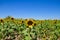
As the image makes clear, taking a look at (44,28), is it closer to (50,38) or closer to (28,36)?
(50,38)

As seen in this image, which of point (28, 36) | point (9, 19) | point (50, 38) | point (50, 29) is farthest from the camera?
point (50, 29)

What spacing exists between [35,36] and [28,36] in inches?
9.4

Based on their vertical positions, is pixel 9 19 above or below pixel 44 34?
above

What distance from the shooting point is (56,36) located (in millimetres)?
9289

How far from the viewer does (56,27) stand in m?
9.96

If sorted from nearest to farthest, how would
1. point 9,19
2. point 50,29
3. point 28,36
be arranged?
1. point 28,36
2. point 9,19
3. point 50,29

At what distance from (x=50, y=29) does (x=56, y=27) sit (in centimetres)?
55

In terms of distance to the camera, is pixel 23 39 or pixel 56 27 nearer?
pixel 23 39

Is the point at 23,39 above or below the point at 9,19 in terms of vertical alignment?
below

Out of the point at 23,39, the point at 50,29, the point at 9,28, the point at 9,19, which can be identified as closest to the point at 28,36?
the point at 23,39

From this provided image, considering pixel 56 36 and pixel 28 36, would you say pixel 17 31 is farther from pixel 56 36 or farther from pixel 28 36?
pixel 56 36

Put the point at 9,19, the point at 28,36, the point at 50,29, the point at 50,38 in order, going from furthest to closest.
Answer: the point at 50,29 → the point at 50,38 → the point at 9,19 → the point at 28,36

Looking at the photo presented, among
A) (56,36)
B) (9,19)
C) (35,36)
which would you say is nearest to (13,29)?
(35,36)

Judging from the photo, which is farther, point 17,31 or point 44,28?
point 44,28
